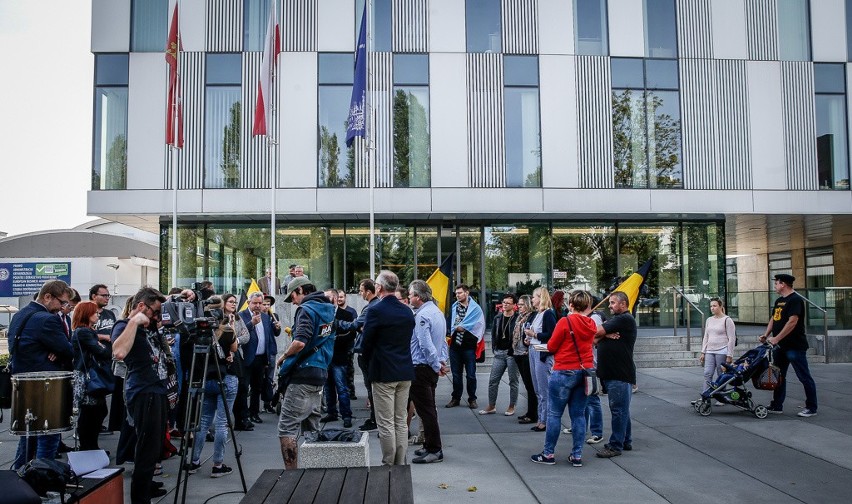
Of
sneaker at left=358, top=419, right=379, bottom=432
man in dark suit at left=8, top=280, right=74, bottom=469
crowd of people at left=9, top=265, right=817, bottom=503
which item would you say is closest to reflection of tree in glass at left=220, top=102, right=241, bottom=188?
crowd of people at left=9, top=265, right=817, bottom=503

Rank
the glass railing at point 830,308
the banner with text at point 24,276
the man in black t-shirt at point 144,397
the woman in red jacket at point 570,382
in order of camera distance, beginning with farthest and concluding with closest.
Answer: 1. the banner with text at point 24,276
2. the glass railing at point 830,308
3. the woman in red jacket at point 570,382
4. the man in black t-shirt at point 144,397

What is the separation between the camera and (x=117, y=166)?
2002 centimetres

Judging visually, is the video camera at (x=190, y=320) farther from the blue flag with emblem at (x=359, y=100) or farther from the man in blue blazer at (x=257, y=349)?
the blue flag with emblem at (x=359, y=100)

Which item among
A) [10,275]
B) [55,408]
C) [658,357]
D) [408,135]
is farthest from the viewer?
[10,275]

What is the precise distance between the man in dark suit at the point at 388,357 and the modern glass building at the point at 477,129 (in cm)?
1304

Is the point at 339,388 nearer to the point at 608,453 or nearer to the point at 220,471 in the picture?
the point at 220,471

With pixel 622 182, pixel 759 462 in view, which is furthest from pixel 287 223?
pixel 759 462

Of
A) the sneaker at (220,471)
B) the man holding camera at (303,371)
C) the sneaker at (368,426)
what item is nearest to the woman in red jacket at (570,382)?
the man holding camera at (303,371)

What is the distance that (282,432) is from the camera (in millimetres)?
6574

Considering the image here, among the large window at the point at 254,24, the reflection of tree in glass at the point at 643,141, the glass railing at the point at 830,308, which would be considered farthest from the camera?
the reflection of tree in glass at the point at 643,141

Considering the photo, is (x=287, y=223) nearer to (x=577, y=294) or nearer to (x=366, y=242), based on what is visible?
(x=366, y=242)

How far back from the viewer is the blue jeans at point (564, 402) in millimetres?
7648

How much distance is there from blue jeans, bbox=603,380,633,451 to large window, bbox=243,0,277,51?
16.4 metres

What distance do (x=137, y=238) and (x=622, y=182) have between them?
126 ft
